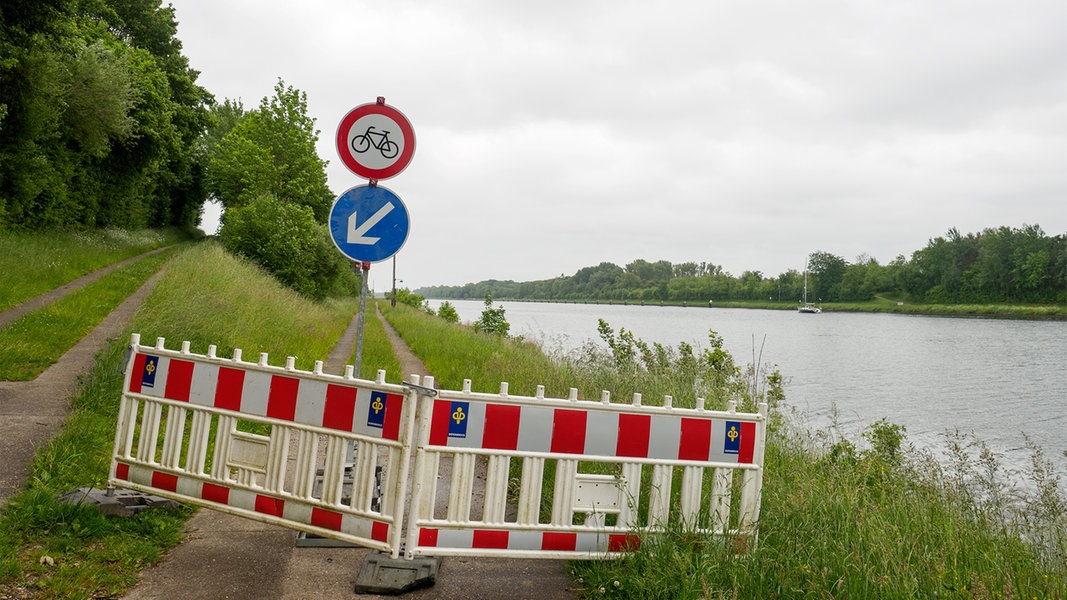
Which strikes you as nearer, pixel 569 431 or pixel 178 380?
pixel 569 431

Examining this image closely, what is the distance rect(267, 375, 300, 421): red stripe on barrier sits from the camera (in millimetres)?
3645

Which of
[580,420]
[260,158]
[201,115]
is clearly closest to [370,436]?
[580,420]

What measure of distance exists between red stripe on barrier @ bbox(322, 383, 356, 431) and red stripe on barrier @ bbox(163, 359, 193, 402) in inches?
40.0

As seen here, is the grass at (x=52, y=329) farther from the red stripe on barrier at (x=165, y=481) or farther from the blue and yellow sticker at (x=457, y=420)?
the blue and yellow sticker at (x=457, y=420)

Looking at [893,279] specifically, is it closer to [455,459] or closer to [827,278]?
[827,278]

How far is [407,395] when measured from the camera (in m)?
3.30

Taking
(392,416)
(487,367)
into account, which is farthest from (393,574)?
(487,367)

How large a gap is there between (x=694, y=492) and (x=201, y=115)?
42458mm

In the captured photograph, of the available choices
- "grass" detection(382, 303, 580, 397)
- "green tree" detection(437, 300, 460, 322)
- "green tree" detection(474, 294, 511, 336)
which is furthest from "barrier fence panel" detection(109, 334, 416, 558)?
"green tree" detection(437, 300, 460, 322)

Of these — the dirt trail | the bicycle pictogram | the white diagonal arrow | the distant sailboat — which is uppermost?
the distant sailboat

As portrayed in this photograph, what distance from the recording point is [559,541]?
11.5 feet

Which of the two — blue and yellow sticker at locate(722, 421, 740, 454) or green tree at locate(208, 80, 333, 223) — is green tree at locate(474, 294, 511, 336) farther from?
blue and yellow sticker at locate(722, 421, 740, 454)

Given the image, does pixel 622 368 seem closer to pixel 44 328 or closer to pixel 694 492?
pixel 694 492

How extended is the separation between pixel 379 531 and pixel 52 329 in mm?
8475
